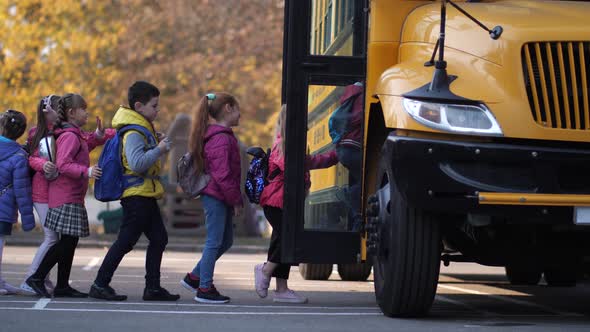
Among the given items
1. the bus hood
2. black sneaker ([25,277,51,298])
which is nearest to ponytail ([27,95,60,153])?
black sneaker ([25,277,51,298])

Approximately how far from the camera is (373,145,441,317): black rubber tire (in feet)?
22.8

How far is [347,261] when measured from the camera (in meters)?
8.03

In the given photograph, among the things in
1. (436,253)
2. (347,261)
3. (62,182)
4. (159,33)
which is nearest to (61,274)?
(62,182)

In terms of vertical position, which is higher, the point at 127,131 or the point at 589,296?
the point at 127,131

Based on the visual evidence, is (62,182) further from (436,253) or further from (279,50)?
(279,50)

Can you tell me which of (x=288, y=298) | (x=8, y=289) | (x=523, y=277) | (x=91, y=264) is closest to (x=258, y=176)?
(x=288, y=298)

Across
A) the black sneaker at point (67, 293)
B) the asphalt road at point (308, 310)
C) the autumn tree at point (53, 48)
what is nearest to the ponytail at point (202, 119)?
the asphalt road at point (308, 310)

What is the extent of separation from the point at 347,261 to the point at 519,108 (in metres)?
1.81

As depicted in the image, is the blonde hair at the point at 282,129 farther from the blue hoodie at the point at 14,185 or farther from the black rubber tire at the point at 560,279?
the black rubber tire at the point at 560,279

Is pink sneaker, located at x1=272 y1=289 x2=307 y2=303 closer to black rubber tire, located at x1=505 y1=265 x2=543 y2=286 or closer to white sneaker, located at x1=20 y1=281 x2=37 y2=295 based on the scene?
white sneaker, located at x1=20 y1=281 x2=37 y2=295

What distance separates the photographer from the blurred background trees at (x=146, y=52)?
29625mm

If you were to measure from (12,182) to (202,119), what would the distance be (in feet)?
4.82

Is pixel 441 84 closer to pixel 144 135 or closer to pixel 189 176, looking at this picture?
pixel 189 176

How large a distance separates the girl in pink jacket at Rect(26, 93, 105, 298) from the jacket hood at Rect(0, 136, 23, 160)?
32 centimetres
